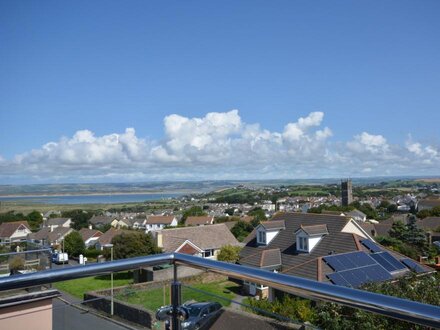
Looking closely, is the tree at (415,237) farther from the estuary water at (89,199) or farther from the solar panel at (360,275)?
the estuary water at (89,199)

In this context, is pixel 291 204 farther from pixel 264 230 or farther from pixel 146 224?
pixel 264 230

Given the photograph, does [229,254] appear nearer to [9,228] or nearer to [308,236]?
[308,236]

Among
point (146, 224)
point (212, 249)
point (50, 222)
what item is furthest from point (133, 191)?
point (212, 249)

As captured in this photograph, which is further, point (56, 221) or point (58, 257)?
point (56, 221)

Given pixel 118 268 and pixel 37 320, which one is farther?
pixel 37 320

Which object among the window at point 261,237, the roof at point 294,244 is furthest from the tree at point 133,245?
the window at point 261,237

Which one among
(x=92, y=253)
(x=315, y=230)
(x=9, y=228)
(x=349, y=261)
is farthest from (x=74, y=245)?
(x=349, y=261)
